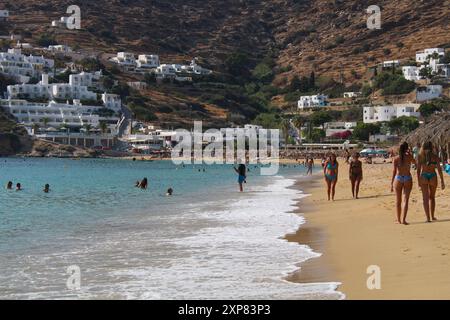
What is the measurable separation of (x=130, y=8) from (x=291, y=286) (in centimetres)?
18732

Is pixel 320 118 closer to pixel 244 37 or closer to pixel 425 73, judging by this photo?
pixel 425 73

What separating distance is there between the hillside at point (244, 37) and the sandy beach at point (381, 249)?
105 meters

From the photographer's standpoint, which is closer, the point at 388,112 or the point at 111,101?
the point at 388,112

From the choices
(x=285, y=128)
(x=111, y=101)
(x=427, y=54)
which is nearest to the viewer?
(x=285, y=128)

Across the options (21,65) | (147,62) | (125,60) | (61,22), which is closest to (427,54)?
(147,62)

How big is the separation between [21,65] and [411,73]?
6372 centimetres

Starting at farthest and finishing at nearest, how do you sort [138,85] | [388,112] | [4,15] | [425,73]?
[4,15] → [425,73] → [138,85] → [388,112]

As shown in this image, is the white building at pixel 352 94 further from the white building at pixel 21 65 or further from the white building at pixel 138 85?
the white building at pixel 21 65

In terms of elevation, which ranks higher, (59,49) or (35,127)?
(59,49)

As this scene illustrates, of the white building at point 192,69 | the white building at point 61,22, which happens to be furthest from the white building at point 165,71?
the white building at point 61,22

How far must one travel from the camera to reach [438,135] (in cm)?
2891

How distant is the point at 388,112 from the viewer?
102188 mm

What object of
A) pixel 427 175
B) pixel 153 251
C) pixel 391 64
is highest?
pixel 391 64

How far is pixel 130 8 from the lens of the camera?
189875 mm
